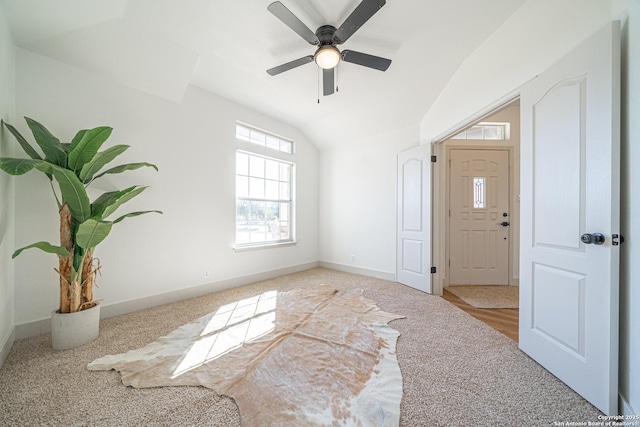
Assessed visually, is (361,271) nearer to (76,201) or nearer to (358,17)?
(358,17)

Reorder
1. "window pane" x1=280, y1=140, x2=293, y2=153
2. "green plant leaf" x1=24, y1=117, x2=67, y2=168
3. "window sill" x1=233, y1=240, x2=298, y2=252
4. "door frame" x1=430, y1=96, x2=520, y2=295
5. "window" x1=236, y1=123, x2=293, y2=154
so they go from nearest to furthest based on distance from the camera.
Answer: "green plant leaf" x1=24, y1=117, x2=67, y2=168
"door frame" x1=430, y1=96, x2=520, y2=295
"window sill" x1=233, y1=240, x2=298, y2=252
"window" x1=236, y1=123, x2=293, y2=154
"window pane" x1=280, y1=140, x2=293, y2=153

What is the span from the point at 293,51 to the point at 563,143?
260cm

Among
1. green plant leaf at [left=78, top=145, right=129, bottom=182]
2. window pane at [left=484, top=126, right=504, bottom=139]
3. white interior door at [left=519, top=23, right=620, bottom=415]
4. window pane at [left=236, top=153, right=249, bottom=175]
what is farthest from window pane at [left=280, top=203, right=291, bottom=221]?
window pane at [left=484, top=126, right=504, bottom=139]

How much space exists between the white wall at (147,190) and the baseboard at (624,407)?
380 centimetres

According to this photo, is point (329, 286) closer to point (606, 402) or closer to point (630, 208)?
point (606, 402)

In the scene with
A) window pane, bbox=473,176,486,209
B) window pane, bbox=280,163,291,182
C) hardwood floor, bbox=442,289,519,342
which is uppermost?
window pane, bbox=280,163,291,182

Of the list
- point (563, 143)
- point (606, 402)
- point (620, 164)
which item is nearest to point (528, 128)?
point (563, 143)

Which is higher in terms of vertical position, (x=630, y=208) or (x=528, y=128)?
(x=528, y=128)

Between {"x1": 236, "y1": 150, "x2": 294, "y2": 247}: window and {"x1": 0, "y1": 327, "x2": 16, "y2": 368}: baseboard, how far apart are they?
223 cm

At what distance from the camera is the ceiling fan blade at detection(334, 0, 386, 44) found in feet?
5.26

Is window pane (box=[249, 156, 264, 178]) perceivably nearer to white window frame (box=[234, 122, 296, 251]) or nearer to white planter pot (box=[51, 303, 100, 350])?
white window frame (box=[234, 122, 296, 251])

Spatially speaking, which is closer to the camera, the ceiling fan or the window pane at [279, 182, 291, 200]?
the ceiling fan

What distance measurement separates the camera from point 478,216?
3959 mm

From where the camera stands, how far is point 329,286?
3.62 meters
